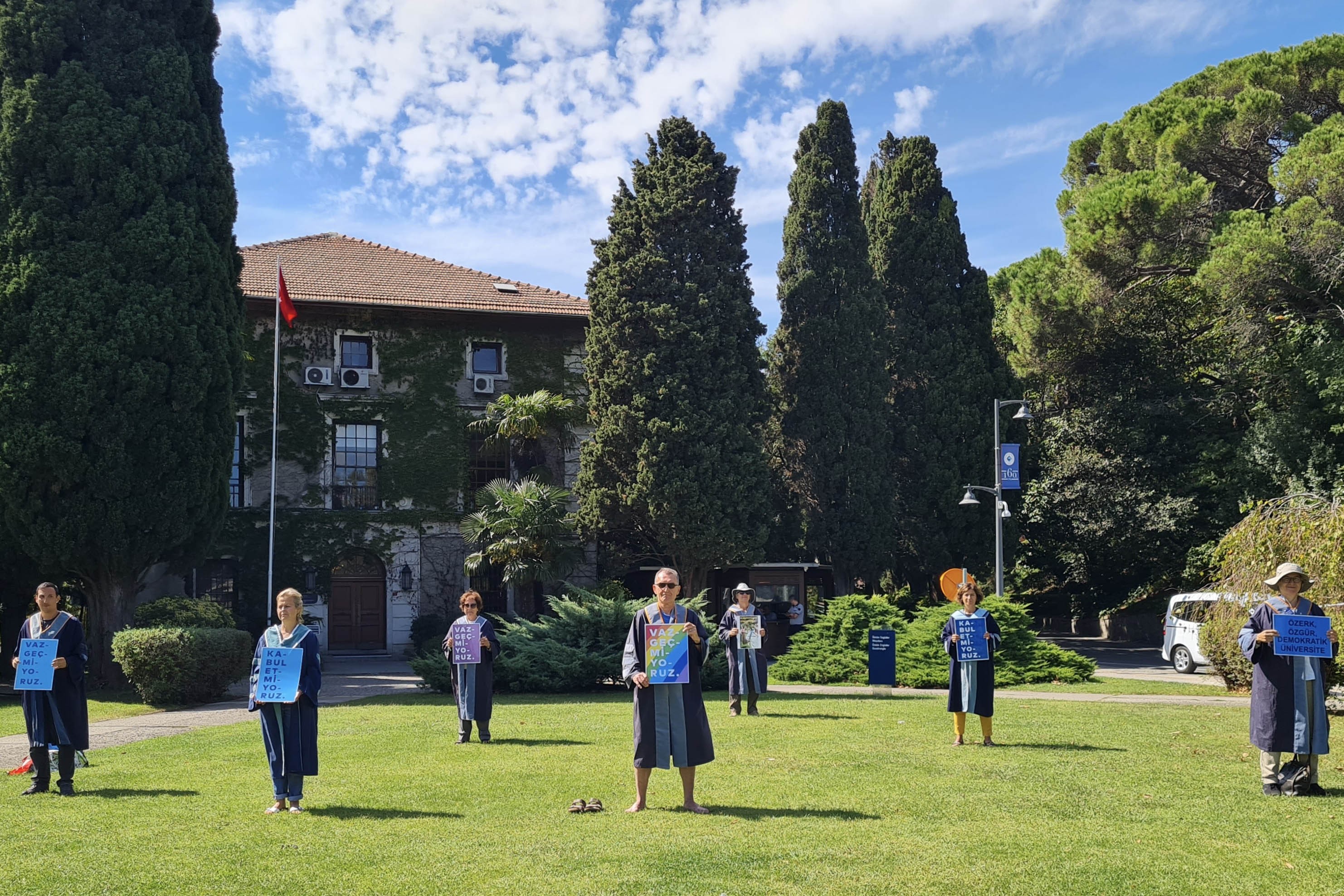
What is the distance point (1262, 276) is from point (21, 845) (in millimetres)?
28091

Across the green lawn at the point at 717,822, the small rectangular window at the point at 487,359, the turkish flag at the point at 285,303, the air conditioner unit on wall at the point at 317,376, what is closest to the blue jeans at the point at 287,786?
the green lawn at the point at 717,822

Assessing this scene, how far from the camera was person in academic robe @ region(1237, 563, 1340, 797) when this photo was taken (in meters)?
9.40

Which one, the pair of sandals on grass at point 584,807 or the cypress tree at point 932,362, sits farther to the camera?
the cypress tree at point 932,362

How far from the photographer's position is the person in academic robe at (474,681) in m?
13.9

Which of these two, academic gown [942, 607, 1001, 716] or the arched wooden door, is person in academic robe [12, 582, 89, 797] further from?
the arched wooden door

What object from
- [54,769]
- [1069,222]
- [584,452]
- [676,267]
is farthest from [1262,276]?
[54,769]

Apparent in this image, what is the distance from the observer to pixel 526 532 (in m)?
29.2

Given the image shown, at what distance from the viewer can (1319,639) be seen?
374 inches

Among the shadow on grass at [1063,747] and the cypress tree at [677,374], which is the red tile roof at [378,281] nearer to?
the cypress tree at [677,374]

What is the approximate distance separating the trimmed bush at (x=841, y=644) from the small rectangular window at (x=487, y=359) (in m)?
14.3

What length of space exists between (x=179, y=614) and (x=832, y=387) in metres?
18.9

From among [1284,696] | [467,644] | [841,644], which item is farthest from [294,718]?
[841,644]

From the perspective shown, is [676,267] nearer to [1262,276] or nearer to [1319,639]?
[1262,276]

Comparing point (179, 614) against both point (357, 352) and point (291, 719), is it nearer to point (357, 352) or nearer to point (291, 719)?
point (357, 352)
